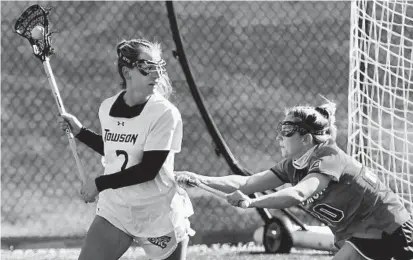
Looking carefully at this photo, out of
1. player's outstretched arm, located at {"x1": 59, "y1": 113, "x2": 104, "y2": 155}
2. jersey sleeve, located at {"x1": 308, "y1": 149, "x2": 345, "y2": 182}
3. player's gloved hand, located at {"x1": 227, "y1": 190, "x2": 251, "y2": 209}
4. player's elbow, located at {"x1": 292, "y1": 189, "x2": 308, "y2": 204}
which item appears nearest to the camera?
player's gloved hand, located at {"x1": 227, "y1": 190, "x2": 251, "y2": 209}

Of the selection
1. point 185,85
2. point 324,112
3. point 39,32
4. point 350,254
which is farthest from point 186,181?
point 185,85

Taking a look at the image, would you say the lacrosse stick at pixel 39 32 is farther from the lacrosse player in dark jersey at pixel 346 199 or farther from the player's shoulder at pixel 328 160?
the player's shoulder at pixel 328 160

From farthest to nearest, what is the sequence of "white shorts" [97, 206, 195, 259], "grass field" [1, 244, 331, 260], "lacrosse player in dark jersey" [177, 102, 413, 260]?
1. "grass field" [1, 244, 331, 260]
2. "lacrosse player in dark jersey" [177, 102, 413, 260]
3. "white shorts" [97, 206, 195, 259]

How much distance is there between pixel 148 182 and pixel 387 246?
1208 mm

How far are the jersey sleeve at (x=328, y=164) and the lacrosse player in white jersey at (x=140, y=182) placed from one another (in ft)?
Answer: 2.06

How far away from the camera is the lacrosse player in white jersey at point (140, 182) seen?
4086 mm

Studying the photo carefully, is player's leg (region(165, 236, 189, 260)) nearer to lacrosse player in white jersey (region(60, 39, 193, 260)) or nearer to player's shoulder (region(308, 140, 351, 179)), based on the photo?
lacrosse player in white jersey (region(60, 39, 193, 260))

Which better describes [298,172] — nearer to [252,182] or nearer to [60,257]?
[252,182]

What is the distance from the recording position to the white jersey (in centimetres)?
413

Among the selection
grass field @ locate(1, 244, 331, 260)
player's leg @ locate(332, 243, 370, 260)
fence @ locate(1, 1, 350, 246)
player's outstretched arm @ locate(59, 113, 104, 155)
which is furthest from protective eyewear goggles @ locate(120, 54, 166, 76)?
fence @ locate(1, 1, 350, 246)

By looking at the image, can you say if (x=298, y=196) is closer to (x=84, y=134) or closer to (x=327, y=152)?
(x=327, y=152)

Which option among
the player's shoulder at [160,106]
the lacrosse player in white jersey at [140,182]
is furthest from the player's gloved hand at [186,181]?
the player's shoulder at [160,106]

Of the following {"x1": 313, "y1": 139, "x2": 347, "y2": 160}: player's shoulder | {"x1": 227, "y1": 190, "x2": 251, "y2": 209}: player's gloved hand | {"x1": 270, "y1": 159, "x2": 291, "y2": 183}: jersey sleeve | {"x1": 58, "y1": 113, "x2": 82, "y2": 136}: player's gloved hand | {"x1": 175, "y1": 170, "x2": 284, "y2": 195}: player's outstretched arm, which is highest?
{"x1": 58, "y1": 113, "x2": 82, "y2": 136}: player's gloved hand

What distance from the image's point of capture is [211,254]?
7000 millimetres
